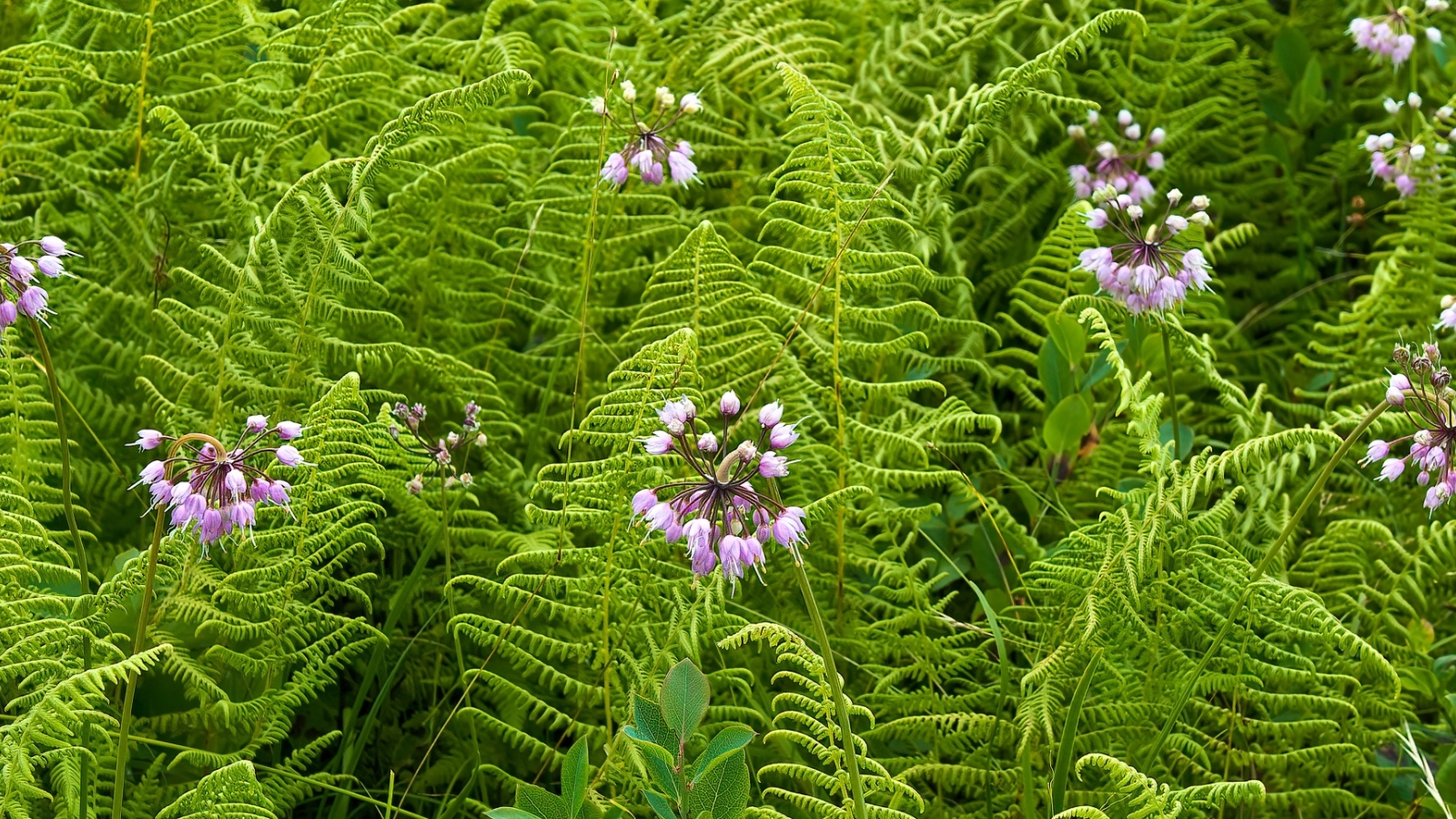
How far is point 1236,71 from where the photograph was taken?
3.83 metres

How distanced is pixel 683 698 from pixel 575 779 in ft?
0.69

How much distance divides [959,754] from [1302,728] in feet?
2.01

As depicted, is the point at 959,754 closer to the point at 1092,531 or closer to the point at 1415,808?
the point at 1092,531

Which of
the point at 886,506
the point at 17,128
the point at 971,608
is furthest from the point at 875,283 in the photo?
the point at 17,128

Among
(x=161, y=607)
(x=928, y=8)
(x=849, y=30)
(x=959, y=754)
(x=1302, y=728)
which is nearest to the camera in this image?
(x=161, y=607)

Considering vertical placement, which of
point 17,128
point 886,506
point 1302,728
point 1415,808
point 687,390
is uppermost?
point 17,128

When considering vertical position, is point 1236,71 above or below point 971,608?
above

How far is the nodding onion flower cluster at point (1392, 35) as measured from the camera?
3.37m

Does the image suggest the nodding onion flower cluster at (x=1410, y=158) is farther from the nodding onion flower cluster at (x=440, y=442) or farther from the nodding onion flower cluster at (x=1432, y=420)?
the nodding onion flower cluster at (x=440, y=442)

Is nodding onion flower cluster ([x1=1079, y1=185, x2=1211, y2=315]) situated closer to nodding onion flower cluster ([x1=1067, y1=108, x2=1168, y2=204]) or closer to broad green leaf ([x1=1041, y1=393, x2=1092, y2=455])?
broad green leaf ([x1=1041, y1=393, x2=1092, y2=455])

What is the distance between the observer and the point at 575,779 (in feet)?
5.90

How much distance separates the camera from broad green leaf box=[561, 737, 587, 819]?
70.2 inches

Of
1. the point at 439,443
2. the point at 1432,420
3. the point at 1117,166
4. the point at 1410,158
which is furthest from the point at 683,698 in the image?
the point at 1410,158

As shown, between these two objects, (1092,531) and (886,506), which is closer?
(1092,531)
